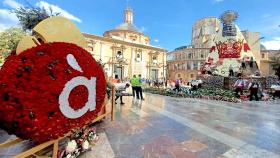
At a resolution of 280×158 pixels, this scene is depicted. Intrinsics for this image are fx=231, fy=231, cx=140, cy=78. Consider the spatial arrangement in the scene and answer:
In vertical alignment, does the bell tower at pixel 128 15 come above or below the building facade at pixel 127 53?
above

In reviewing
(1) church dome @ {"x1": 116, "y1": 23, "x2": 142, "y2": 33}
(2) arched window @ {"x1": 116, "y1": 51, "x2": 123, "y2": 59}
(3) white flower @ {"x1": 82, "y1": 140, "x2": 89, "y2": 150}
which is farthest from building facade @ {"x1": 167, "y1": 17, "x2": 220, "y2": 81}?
(3) white flower @ {"x1": 82, "y1": 140, "x2": 89, "y2": 150}

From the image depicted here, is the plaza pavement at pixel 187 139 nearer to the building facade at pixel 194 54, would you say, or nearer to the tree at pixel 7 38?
the tree at pixel 7 38

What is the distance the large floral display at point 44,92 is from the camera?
2643 mm

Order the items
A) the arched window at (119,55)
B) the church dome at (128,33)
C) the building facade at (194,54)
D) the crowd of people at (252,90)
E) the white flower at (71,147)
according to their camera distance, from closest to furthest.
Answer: the white flower at (71,147) → the crowd of people at (252,90) → the arched window at (119,55) → the church dome at (128,33) → the building facade at (194,54)

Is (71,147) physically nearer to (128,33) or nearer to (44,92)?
(44,92)

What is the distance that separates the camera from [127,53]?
5078 cm

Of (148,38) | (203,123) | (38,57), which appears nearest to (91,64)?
(38,57)

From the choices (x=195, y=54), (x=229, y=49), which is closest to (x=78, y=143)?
(x=229, y=49)

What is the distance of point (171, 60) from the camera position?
6688cm

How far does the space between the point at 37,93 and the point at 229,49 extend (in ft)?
74.6

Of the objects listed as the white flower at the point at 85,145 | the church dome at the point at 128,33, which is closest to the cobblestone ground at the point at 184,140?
the white flower at the point at 85,145

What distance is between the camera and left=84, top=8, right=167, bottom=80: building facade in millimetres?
46688

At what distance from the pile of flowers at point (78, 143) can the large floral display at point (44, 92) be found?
1.05 ft

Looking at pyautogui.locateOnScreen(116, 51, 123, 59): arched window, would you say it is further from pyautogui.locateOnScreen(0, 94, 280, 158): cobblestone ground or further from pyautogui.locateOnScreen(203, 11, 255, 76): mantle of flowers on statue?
pyautogui.locateOnScreen(0, 94, 280, 158): cobblestone ground
